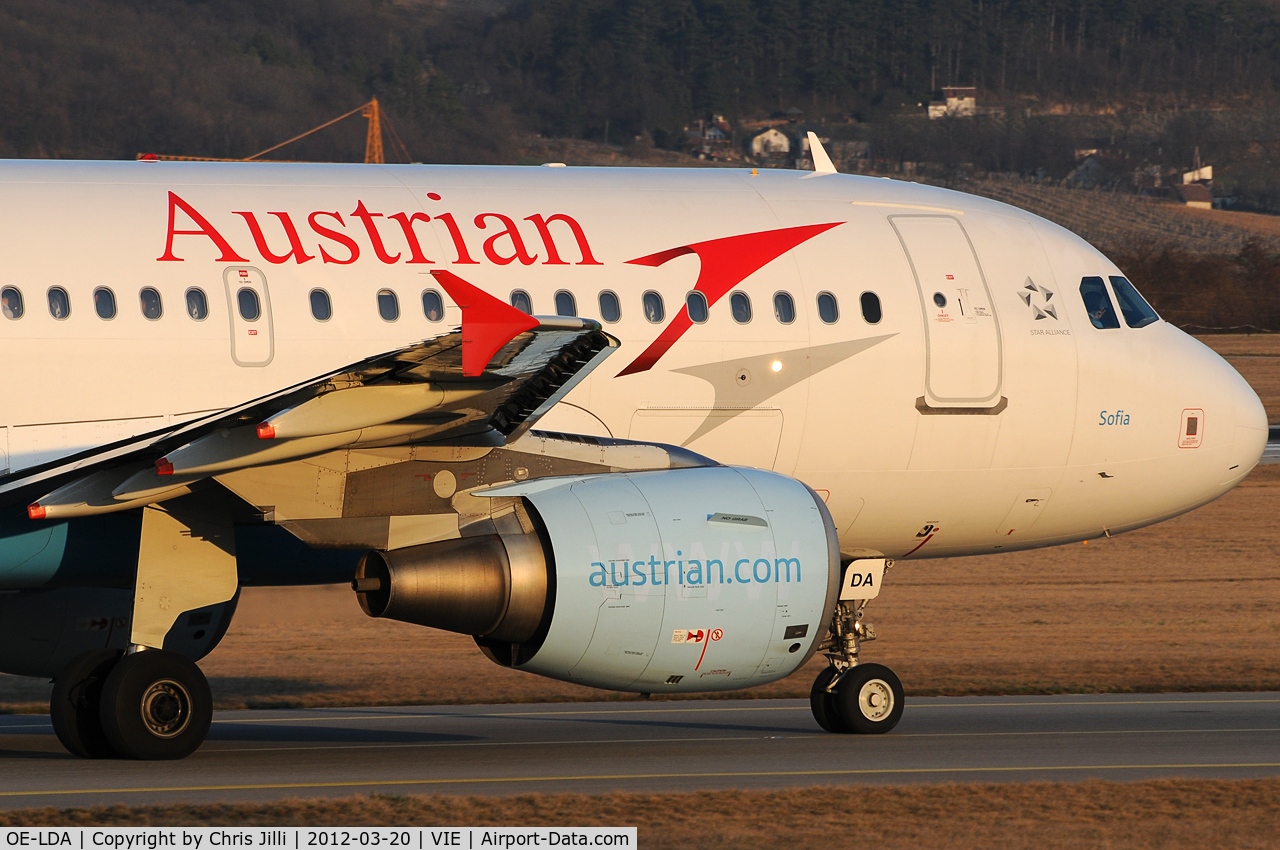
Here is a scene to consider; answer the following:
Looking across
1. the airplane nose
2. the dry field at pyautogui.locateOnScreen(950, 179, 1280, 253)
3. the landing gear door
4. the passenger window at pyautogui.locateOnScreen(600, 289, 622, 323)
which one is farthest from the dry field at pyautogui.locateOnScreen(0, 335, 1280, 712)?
the dry field at pyautogui.locateOnScreen(950, 179, 1280, 253)

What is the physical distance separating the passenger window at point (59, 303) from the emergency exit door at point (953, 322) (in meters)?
7.23

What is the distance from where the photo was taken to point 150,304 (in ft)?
43.6

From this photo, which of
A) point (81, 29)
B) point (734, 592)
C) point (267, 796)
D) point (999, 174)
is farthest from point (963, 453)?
point (999, 174)

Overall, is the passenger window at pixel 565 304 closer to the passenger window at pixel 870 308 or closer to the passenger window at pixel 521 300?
the passenger window at pixel 521 300

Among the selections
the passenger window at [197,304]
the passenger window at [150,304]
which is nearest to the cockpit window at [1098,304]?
the passenger window at [197,304]

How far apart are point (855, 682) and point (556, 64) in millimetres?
120502

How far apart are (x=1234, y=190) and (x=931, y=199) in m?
110

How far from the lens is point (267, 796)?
39.1 feet

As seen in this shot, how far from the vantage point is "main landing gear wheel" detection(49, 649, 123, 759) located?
13.3m

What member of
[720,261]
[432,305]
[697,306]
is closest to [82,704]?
[432,305]

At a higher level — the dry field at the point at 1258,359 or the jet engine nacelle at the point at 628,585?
the dry field at the point at 1258,359

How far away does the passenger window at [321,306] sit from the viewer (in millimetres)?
13664

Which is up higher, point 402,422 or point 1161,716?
point 402,422

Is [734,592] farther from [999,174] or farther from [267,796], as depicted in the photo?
[999,174]
